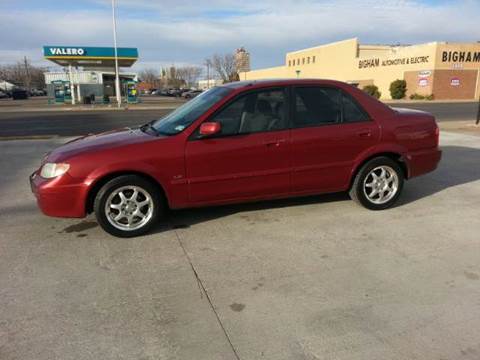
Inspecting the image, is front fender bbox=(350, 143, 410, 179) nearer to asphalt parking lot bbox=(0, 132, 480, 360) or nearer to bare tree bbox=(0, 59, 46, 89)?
asphalt parking lot bbox=(0, 132, 480, 360)

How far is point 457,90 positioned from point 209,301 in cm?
4924

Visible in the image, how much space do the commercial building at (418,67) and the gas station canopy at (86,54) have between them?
1183 inches

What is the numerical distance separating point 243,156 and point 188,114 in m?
0.89

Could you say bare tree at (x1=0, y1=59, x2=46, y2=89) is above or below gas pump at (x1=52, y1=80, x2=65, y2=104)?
above

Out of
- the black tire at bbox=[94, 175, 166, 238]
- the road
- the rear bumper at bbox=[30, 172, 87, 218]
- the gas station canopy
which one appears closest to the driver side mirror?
the black tire at bbox=[94, 175, 166, 238]

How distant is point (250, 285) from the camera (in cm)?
350

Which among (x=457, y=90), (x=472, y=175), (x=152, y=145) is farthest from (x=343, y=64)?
(x=152, y=145)

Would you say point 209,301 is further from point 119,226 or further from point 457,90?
point 457,90

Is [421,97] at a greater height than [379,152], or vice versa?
[421,97]

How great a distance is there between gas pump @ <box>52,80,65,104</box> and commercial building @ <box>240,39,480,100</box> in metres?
36.2

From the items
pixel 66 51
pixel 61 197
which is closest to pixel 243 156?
pixel 61 197

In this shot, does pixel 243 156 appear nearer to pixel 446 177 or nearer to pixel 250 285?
pixel 250 285

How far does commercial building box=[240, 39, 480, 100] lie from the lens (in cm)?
4381

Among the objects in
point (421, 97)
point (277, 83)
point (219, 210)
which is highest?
point (421, 97)
